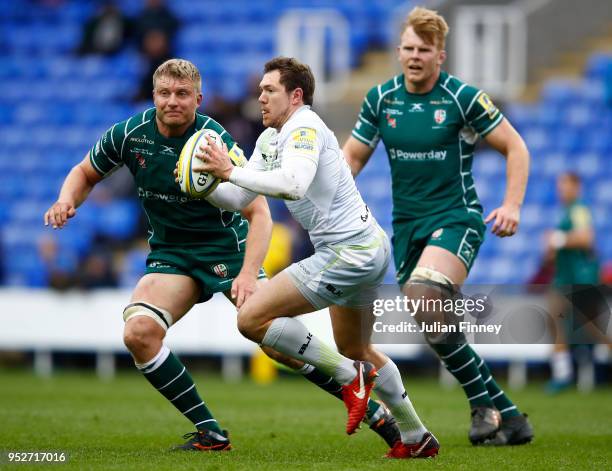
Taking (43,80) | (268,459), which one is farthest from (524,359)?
(43,80)

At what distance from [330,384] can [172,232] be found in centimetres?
140

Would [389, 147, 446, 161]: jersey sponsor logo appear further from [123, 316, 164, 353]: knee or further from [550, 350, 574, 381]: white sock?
[550, 350, 574, 381]: white sock

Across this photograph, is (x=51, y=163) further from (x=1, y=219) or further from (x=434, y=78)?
(x=434, y=78)

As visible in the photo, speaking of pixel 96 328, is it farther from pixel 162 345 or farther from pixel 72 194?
pixel 162 345

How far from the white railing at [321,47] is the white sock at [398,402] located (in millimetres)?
11273

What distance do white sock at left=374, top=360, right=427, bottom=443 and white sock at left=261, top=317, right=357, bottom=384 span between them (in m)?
0.31

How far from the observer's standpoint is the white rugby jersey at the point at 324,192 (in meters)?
6.47

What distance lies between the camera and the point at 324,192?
6.52 m

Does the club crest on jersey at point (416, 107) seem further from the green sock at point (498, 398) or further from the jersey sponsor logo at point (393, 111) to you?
the green sock at point (498, 398)

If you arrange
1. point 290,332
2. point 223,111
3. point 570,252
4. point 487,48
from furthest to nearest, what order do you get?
1. point 487,48
2. point 223,111
3. point 570,252
4. point 290,332

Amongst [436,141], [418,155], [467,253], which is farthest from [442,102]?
[467,253]

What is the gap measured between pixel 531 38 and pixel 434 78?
11364 mm

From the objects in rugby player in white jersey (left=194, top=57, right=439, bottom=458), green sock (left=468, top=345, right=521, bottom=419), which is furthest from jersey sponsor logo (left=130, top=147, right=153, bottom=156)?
green sock (left=468, top=345, right=521, bottom=419)

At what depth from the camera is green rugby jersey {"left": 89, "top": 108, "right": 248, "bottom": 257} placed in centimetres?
721
